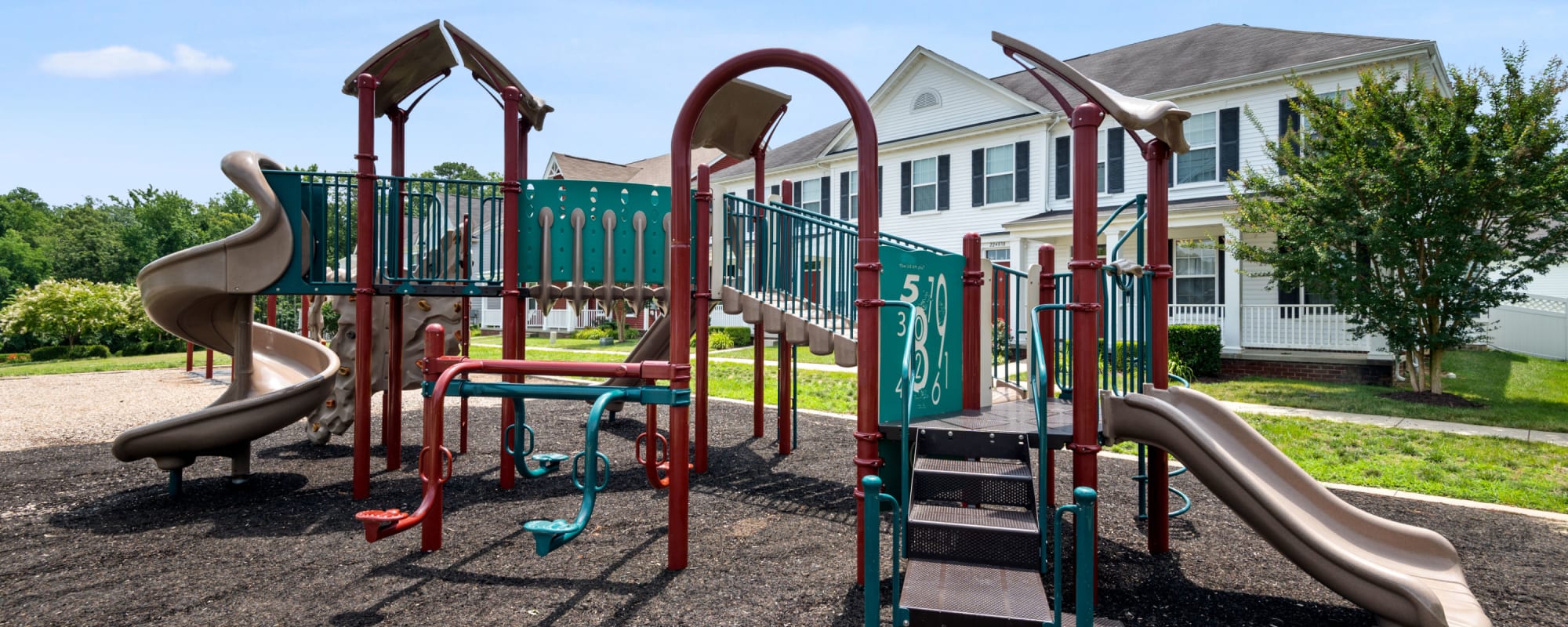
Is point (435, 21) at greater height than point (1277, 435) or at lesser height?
greater

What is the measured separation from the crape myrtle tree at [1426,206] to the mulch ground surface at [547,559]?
287 inches

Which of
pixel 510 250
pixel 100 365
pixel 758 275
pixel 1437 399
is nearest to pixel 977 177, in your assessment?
pixel 1437 399

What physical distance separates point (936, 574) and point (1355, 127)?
1236 centimetres

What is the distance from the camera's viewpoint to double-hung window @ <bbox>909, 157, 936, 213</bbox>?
21328mm

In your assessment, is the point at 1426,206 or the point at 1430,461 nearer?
the point at 1430,461

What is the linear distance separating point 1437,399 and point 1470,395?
40.5 inches

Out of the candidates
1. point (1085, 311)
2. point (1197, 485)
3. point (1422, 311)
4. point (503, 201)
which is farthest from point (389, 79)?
point (1422, 311)

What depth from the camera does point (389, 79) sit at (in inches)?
275

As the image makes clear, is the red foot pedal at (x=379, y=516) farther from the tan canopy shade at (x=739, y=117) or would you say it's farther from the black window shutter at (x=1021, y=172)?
the black window shutter at (x=1021, y=172)

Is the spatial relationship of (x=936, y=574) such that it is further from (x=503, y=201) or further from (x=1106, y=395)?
(x=503, y=201)

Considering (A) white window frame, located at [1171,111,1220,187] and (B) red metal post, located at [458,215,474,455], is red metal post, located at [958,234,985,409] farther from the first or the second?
(A) white window frame, located at [1171,111,1220,187]

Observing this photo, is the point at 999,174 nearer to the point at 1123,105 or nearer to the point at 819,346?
the point at 819,346

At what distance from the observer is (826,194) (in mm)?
24297

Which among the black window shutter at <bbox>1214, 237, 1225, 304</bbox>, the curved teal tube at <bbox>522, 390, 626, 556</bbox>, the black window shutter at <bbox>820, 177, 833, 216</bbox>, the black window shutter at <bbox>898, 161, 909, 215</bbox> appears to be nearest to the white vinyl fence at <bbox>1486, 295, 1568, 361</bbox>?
the black window shutter at <bbox>1214, 237, 1225, 304</bbox>
